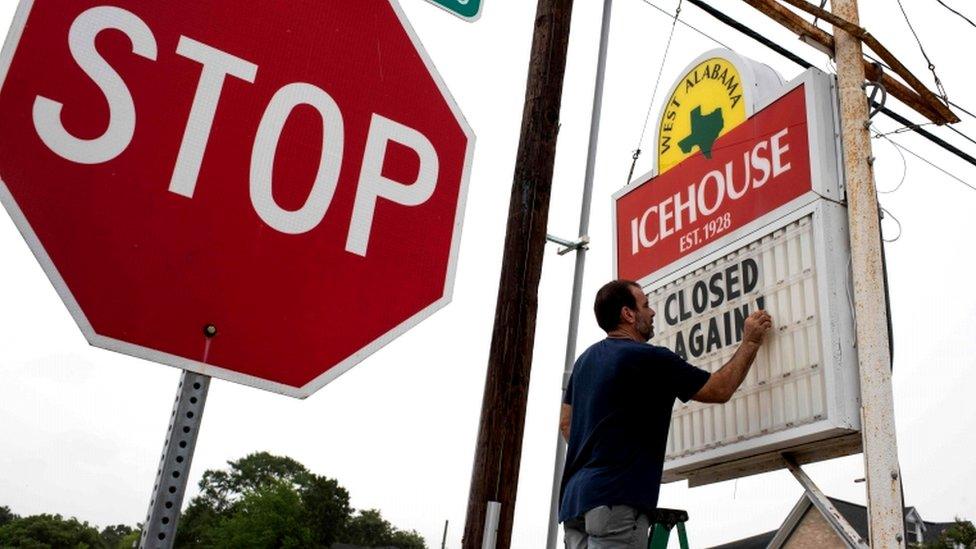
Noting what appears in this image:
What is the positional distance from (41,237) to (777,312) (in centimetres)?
402

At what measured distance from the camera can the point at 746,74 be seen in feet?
18.8

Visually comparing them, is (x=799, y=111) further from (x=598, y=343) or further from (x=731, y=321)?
(x=598, y=343)

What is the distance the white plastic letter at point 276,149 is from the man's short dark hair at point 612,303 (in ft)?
8.40

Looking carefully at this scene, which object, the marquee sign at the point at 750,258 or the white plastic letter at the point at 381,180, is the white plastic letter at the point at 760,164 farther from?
the white plastic letter at the point at 381,180

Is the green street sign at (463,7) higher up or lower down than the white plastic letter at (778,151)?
lower down

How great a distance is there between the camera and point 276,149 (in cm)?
203

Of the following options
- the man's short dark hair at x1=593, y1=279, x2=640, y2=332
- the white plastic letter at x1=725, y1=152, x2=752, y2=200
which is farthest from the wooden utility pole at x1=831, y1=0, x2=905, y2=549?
the man's short dark hair at x1=593, y1=279, x2=640, y2=332

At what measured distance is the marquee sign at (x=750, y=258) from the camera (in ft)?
15.0

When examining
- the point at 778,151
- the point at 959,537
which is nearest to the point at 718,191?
the point at 778,151

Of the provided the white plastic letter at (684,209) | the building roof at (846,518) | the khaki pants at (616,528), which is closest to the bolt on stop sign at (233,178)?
the khaki pants at (616,528)

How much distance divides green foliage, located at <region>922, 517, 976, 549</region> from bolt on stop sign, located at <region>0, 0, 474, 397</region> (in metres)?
29.1

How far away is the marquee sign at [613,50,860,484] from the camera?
4582 mm

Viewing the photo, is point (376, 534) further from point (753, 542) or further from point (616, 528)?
point (616, 528)

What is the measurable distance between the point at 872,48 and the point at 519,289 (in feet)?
9.87
